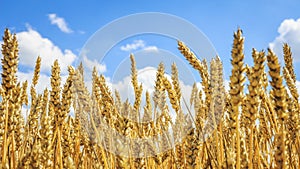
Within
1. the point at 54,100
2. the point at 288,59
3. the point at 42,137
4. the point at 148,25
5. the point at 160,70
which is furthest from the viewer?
the point at 288,59

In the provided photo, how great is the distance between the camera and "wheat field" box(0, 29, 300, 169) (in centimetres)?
119

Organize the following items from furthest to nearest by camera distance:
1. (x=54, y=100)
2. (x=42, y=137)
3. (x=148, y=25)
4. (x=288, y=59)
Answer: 1. (x=288, y=59)
2. (x=148, y=25)
3. (x=54, y=100)
4. (x=42, y=137)

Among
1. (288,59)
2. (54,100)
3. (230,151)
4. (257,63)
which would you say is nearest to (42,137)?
(54,100)

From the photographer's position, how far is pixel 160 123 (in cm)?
254

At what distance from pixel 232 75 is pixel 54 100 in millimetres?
1032

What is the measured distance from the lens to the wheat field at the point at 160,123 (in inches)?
46.8

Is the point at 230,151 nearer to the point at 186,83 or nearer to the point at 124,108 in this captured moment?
the point at 124,108

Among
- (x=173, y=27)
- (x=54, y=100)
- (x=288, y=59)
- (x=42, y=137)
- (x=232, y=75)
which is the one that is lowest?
(x=42, y=137)

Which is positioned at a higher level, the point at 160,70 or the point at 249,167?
the point at 160,70

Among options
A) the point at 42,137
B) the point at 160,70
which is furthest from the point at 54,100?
the point at 160,70

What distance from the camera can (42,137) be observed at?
138cm

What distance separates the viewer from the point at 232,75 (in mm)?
1187

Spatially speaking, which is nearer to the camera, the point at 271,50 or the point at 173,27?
the point at 271,50

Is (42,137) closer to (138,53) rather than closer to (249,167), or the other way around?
(249,167)
